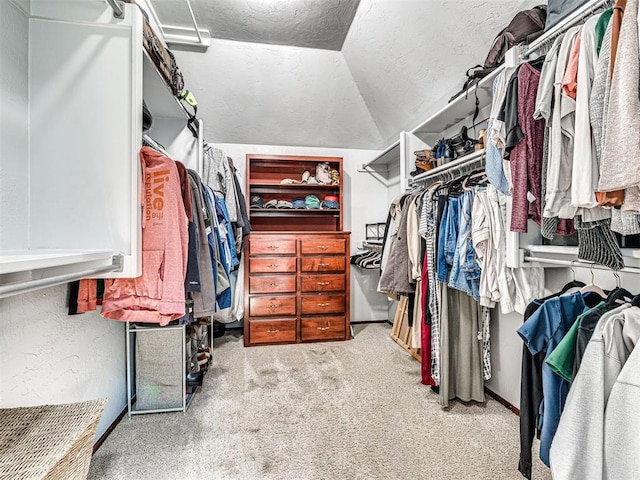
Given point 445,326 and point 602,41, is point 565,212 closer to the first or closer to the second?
point 602,41

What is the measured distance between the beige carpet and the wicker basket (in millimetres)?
568

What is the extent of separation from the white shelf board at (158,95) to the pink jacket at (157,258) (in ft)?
1.58

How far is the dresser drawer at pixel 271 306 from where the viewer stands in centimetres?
318

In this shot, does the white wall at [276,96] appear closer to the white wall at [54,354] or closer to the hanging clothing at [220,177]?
the hanging clothing at [220,177]

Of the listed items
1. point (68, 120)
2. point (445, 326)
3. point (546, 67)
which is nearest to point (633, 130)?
point (546, 67)

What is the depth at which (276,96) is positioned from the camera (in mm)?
3270

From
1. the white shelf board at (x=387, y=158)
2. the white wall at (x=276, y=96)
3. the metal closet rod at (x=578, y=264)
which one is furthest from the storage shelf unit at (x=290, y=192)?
the metal closet rod at (x=578, y=264)

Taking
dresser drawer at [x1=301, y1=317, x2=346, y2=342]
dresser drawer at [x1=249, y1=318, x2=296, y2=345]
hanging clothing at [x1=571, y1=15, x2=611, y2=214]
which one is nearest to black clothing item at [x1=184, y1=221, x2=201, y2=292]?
hanging clothing at [x1=571, y1=15, x2=611, y2=214]

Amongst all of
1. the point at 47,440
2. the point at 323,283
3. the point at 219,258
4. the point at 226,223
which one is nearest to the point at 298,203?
the point at 323,283

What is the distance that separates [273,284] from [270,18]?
2289 millimetres

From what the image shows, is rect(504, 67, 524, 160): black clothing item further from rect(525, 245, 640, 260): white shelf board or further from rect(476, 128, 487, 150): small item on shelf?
rect(476, 128, 487, 150): small item on shelf

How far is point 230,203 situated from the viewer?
2832mm

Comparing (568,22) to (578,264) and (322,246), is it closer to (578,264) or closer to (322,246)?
(578,264)

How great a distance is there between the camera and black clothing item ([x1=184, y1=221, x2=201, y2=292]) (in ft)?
5.07
